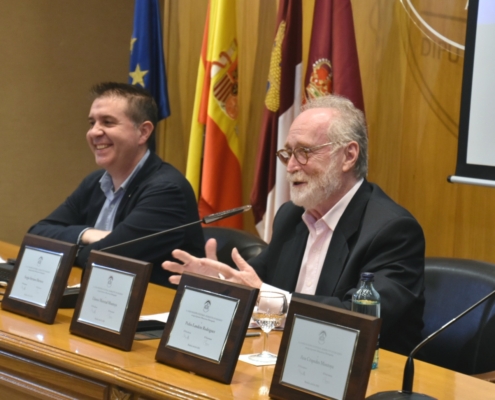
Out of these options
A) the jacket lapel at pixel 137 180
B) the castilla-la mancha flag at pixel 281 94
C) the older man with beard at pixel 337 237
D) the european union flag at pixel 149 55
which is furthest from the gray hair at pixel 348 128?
the european union flag at pixel 149 55

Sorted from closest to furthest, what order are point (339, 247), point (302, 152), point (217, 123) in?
point (339, 247), point (302, 152), point (217, 123)

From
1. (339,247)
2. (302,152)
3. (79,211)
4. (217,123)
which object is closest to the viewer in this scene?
(339,247)

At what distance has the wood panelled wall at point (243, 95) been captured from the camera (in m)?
3.34

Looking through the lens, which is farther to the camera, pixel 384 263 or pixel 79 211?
pixel 79 211

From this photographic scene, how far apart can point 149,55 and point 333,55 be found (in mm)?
1290

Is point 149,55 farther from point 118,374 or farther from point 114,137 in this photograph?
point 118,374

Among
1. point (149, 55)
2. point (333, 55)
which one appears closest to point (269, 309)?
point (333, 55)

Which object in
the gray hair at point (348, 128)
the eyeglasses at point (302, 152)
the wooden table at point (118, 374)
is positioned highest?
the gray hair at point (348, 128)

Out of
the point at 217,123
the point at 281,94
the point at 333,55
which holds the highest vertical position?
the point at 333,55

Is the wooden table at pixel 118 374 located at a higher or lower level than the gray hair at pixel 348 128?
lower

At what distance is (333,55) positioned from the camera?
3463 millimetres

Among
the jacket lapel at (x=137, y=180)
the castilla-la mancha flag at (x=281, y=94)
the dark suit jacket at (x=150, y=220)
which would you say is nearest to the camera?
the dark suit jacket at (x=150, y=220)

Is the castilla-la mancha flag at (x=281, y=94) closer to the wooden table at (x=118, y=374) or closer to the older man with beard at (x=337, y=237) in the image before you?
the older man with beard at (x=337, y=237)

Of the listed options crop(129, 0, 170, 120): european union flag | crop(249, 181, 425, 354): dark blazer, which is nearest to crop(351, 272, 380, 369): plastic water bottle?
crop(249, 181, 425, 354): dark blazer
